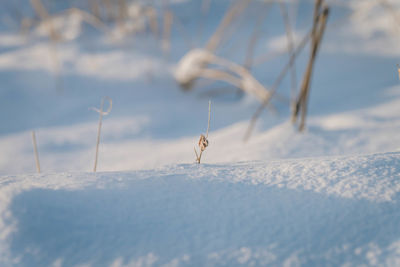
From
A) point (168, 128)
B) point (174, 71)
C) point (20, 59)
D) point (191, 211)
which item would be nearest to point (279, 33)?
point (174, 71)

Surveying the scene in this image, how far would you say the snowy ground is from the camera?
0.35m

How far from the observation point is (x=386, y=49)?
1.61 meters

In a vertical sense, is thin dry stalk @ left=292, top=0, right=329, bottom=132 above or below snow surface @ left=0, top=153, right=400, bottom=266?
above

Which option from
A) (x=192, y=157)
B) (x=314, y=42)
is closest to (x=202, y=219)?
(x=192, y=157)

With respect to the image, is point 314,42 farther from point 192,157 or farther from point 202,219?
point 202,219

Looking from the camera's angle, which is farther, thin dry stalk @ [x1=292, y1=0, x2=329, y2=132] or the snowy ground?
thin dry stalk @ [x1=292, y1=0, x2=329, y2=132]

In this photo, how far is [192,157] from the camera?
0.96 metres

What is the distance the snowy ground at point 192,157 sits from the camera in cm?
35

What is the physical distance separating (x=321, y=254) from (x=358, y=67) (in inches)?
59.1

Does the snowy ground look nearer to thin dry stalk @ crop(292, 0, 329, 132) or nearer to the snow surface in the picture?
the snow surface

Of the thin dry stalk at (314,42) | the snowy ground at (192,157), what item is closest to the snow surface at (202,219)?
the snowy ground at (192,157)

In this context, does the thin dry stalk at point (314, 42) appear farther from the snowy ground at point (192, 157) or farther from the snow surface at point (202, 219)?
the snow surface at point (202, 219)

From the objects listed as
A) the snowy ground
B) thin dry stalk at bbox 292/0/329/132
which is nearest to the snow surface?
the snowy ground

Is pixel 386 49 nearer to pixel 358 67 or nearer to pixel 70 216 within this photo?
pixel 358 67
